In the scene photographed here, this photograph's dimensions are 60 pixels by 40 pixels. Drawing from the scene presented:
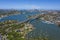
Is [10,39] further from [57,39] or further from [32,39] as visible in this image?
[57,39]

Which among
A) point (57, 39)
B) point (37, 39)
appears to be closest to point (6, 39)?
point (37, 39)

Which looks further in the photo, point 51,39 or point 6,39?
point 51,39

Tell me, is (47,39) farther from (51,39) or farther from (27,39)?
(27,39)

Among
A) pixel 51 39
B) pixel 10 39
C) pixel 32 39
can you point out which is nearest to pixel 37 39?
pixel 32 39

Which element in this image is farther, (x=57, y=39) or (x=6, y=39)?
(x=57, y=39)

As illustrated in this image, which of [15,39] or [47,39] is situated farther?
[47,39]

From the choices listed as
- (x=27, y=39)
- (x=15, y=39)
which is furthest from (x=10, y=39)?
(x=27, y=39)

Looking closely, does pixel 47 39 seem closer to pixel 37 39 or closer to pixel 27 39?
pixel 37 39
